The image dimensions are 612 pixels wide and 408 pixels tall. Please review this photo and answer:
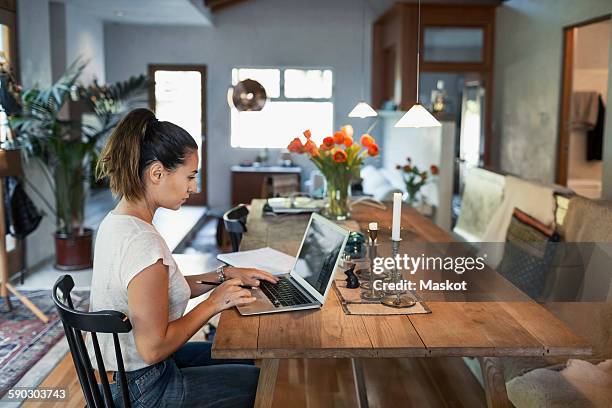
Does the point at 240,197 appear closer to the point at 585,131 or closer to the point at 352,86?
the point at 352,86

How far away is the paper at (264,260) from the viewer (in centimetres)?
254

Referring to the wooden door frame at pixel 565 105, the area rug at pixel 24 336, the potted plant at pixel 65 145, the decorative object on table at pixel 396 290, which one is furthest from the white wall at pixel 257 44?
the decorative object on table at pixel 396 290

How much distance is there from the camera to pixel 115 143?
1.82m

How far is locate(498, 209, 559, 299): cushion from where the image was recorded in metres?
3.54

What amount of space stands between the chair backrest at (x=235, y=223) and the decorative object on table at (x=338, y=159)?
49cm

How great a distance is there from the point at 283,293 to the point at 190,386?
432 millimetres

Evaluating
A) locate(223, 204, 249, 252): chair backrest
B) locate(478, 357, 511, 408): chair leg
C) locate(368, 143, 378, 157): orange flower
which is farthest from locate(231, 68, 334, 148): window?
locate(478, 357, 511, 408): chair leg

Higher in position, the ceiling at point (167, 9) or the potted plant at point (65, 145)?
the ceiling at point (167, 9)

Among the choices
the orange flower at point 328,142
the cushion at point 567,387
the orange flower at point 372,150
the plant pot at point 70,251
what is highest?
the orange flower at point 328,142

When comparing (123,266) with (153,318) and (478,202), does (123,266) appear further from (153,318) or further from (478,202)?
(478,202)

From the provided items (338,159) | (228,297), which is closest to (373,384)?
(338,159)

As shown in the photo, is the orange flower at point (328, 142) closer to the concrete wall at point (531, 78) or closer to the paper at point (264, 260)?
the paper at point (264, 260)

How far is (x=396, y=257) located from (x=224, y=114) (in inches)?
311

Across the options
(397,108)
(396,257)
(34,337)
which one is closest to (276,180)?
(397,108)
